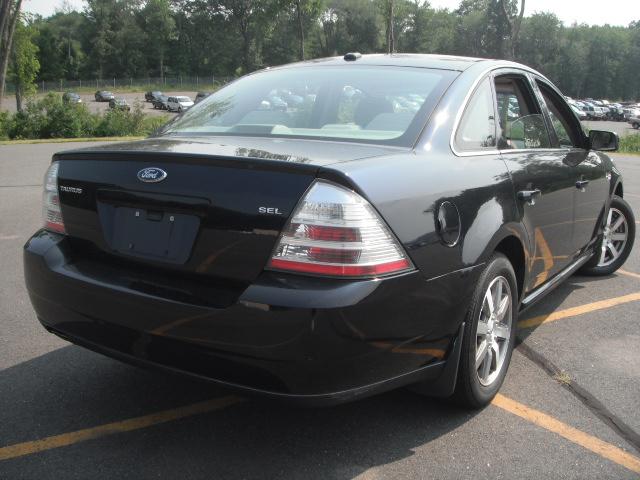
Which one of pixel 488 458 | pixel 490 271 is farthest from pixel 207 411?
pixel 490 271

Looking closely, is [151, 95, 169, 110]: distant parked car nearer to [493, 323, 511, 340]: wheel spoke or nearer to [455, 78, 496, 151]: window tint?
[455, 78, 496, 151]: window tint

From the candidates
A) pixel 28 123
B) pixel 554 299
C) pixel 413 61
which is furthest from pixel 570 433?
pixel 28 123

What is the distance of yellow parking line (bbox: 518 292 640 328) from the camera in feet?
14.2

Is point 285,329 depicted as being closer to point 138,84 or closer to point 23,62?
point 23,62

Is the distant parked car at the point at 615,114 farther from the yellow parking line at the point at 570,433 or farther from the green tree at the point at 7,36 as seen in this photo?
the yellow parking line at the point at 570,433

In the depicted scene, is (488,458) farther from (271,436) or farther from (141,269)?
(141,269)

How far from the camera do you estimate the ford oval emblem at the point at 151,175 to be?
241 cm

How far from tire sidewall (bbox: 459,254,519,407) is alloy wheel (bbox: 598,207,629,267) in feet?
8.97

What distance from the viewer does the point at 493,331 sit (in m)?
3.07

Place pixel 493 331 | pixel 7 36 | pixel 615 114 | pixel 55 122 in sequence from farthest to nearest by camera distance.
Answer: pixel 615 114 → pixel 7 36 → pixel 55 122 → pixel 493 331

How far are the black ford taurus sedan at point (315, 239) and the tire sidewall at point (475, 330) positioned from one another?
11 millimetres

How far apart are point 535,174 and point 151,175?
211 centimetres

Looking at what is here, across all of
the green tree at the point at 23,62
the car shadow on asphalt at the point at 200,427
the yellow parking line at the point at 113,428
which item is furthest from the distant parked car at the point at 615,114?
the yellow parking line at the point at 113,428

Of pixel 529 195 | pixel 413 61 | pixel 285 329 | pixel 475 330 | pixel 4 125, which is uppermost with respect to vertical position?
pixel 413 61
